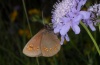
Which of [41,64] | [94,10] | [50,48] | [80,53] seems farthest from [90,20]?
[41,64]

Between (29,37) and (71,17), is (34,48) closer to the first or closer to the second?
(71,17)

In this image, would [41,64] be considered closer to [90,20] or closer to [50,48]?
[50,48]

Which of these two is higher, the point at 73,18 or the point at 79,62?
the point at 73,18

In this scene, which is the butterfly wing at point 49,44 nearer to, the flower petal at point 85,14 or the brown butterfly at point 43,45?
the brown butterfly at point 43,45

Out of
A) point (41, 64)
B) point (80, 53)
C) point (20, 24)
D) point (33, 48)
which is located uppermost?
point (33, 48)

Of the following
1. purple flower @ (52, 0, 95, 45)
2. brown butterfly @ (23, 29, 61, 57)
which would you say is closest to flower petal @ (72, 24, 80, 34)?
purple flower @ (52, 0, 95, 45)

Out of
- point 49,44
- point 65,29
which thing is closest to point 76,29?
point 65,29

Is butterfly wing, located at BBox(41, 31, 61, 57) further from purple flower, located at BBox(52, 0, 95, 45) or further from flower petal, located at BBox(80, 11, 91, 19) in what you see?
flower petal, located at BBox(80, 11, 91, 19)
